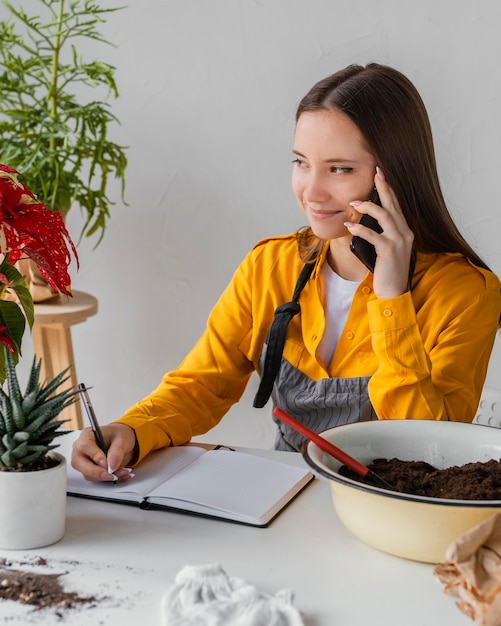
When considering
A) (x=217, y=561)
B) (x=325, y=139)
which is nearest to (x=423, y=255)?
(x=325, y=139)

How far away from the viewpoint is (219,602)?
2.79 ft

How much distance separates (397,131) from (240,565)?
2.68 ft

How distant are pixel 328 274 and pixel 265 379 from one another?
9.5 inches

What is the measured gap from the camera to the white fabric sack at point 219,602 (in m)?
0.82

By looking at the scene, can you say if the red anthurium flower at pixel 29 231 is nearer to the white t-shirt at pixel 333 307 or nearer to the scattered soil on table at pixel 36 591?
the scattered soil on table at pixel 36 591

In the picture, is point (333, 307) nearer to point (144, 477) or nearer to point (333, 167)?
point (333, 167)

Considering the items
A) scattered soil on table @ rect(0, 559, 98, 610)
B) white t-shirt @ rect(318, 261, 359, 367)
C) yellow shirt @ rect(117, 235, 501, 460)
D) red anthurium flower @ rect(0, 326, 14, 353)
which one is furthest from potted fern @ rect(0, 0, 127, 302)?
scattered soil on table @ rect(0, 559, 98, 610)

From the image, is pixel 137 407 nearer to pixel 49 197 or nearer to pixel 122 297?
pixel 49 197

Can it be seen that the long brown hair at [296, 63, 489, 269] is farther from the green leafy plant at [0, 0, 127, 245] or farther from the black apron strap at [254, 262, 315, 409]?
the green leafy plant at [0, 0, 127, 245]

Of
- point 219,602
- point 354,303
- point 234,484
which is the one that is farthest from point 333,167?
point 219,602

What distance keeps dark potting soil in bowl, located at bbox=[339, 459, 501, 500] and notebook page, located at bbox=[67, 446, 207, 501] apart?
0.93ft

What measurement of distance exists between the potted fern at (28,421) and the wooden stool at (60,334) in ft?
3.89

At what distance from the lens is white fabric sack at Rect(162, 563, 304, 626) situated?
822 millimetres

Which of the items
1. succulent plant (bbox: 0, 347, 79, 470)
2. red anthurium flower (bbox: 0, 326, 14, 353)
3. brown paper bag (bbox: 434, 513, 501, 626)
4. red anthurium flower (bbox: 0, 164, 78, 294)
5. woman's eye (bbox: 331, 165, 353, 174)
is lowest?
brown paper bag (bbox: 434, 513, 501, 626)
